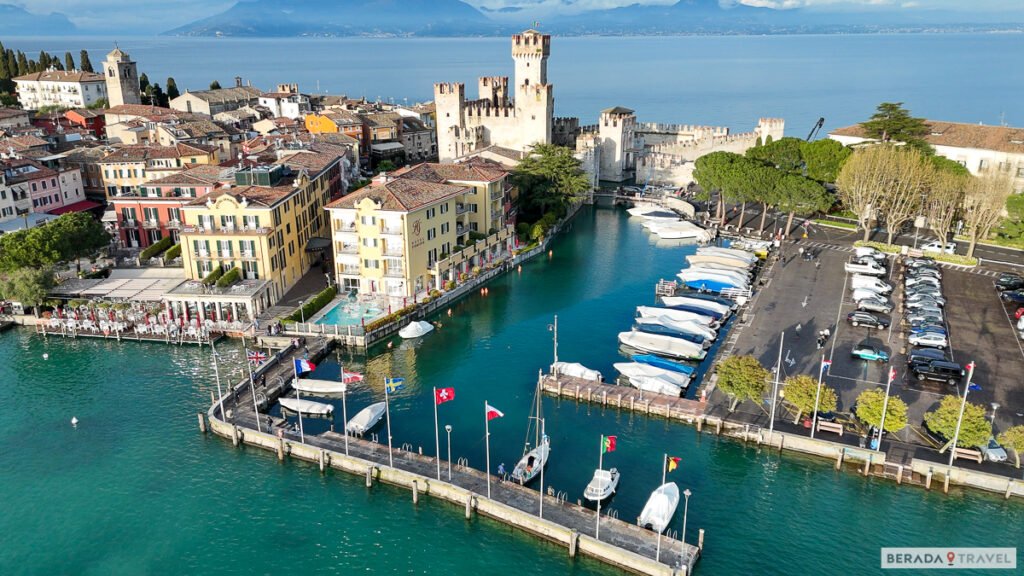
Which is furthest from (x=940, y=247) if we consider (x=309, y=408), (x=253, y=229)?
(x=253, y=229)

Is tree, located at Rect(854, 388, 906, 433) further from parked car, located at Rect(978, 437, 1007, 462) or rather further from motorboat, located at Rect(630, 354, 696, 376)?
motorboat, located at Rect(630, 354, 696, 376)

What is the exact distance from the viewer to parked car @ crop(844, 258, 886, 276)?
68.9 m

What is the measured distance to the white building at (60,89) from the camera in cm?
14525

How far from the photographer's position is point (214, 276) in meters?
61.2

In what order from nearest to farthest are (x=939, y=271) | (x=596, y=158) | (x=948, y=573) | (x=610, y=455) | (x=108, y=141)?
(x=948, y=573), (x=610, y=455), (x=939, y=271), (x=108, y=141), (x=596, y=158)

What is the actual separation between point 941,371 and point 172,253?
68.5 metres

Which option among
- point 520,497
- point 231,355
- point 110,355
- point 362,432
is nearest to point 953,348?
point 520,497

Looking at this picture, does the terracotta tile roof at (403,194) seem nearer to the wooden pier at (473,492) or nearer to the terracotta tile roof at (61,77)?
the wooden pier at (473,492)

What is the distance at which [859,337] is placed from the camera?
55469 mm

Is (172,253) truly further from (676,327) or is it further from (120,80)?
(120,80)

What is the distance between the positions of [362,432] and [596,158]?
77698 millimetres

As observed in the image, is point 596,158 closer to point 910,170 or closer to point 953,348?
point 910,170

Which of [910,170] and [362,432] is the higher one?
[910,170]

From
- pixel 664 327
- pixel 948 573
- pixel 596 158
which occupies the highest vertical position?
pixel 596 158
